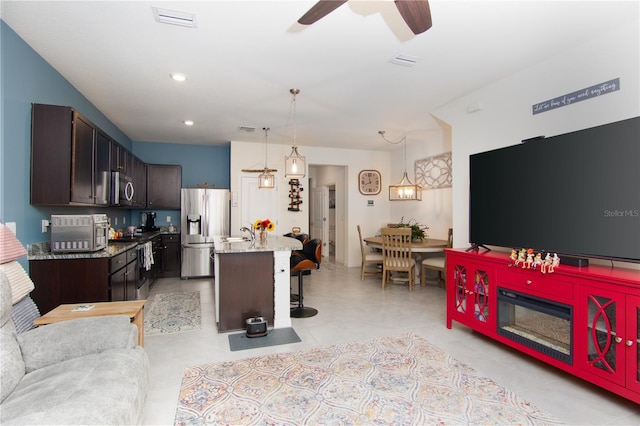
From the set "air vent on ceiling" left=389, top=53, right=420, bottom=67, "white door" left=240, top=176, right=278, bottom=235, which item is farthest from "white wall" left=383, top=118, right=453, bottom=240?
"white door" left=240, top=176, right=278, bottom=235

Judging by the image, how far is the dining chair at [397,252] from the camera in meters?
5.15

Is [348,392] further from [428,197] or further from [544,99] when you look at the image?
[428,197]

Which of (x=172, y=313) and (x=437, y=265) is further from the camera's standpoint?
(x=437, y=265)

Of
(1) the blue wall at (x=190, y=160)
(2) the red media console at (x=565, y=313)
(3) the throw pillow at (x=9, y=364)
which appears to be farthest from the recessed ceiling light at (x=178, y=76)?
(1) the blue wall at (x=190, y=160)

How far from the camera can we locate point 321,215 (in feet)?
30.9

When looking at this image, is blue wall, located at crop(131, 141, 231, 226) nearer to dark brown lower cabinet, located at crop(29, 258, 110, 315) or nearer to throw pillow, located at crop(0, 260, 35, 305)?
dark brown lower cabinet, located at crop(29, 258, 110, 315)

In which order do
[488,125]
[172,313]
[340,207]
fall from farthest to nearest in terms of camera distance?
[340,207]
[172,313]
[488,125]

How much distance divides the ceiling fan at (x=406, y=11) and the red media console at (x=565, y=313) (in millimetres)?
1988

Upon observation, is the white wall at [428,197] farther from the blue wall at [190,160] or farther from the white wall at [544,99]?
the blue wall at [190,160]

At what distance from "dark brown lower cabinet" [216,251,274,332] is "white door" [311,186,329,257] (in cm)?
560

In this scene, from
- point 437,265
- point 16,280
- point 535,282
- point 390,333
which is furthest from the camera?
point 437,265

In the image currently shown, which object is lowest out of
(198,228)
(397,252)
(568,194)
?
(397,252)

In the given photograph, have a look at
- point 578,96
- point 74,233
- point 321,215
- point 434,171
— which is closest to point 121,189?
point 74,233

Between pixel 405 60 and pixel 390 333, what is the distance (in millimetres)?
2671
